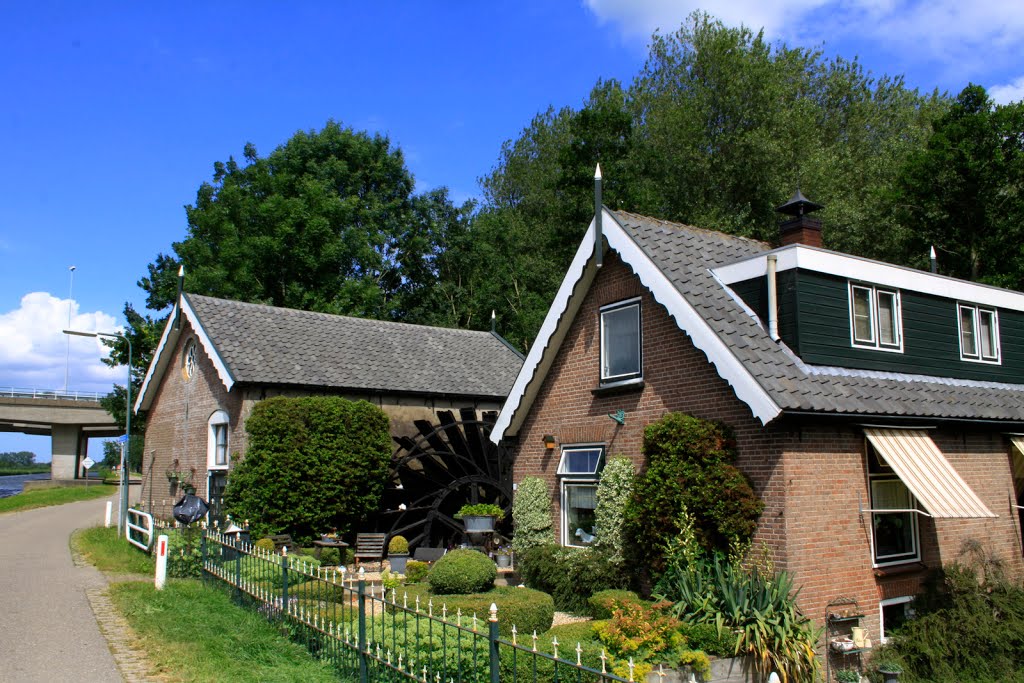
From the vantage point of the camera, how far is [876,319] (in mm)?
12242

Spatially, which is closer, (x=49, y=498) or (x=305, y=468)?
(x=305, y=468)

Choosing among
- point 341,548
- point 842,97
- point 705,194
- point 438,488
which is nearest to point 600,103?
point 705,194

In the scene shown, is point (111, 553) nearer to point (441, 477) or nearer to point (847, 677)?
point (441, 477)

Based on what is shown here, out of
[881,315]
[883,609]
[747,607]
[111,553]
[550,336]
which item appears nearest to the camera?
[747,607]

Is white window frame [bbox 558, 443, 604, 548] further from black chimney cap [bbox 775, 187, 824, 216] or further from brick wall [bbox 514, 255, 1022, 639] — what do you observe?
black chimney cap [bbox 775, 187, 824, 216]

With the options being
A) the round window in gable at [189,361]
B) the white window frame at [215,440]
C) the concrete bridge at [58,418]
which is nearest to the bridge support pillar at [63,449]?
the concrete bridge at [58,418]

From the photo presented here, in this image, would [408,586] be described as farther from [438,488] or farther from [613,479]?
[438,488]

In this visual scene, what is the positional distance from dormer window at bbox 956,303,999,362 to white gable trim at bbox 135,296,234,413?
15.7m

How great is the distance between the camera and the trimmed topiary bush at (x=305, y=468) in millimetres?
18281

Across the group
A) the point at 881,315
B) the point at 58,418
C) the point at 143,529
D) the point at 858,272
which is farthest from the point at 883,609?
the point at 58,418

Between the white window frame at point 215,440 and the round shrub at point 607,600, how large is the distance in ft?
40.9

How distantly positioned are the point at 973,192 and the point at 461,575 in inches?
941

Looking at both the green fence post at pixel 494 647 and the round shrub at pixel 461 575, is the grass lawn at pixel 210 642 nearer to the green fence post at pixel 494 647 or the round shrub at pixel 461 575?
the round shrub at pixel 461 575

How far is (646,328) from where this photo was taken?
12750mm
